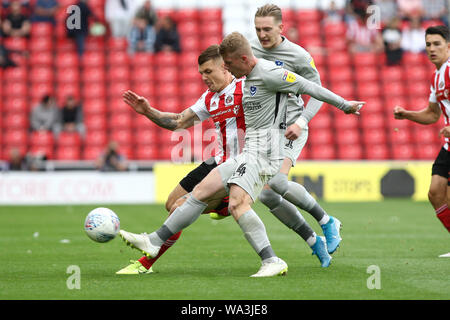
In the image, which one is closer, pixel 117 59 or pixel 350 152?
pixel 350 152

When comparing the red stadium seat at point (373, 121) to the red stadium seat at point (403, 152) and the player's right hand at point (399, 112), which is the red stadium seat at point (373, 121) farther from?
the player's right hand at point (399, 112)

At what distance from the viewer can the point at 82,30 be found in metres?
21.9


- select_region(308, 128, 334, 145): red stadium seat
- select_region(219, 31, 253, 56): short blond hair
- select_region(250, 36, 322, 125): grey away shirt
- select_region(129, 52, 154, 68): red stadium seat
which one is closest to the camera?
select_region(219, 31, 253, 56): short blond hair

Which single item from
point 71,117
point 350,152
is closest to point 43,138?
point 71,117

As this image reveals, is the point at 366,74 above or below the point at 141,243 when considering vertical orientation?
above

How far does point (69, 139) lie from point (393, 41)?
907 centimetres

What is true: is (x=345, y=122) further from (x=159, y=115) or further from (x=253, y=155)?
(x=253, y=155)

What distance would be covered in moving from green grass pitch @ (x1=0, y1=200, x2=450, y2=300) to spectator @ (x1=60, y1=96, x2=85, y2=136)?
6.26 meters

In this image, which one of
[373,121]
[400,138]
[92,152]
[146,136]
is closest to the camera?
[92,152]

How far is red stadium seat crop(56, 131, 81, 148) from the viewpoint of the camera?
20.2 meters

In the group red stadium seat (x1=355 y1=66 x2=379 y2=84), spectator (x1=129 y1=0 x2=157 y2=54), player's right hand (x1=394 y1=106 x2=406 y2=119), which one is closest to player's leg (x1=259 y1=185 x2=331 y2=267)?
player's right hand (x1=394 y1=106 x2=406 y2=119)

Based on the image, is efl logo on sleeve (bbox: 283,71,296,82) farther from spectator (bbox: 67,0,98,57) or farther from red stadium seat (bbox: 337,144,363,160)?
spectator (bbox: 67,0,98,57)

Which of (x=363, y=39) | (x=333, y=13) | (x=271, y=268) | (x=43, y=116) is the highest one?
(x=333, y=13)

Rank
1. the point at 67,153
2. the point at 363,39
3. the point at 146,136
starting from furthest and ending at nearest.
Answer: the point at 363,39
the point at 146,136
the point at 67,153
